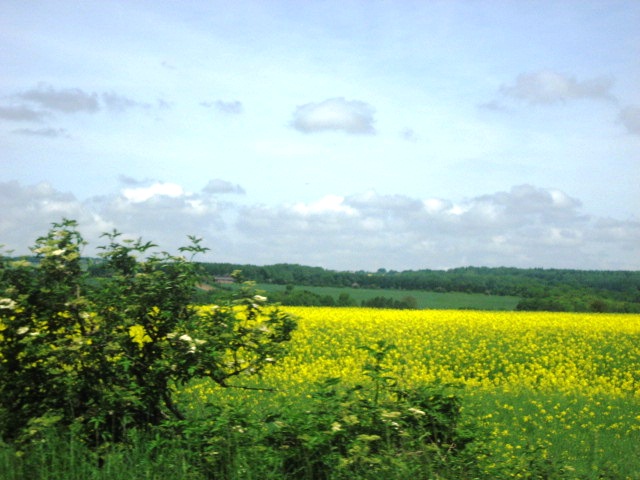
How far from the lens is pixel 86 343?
633 centimetres

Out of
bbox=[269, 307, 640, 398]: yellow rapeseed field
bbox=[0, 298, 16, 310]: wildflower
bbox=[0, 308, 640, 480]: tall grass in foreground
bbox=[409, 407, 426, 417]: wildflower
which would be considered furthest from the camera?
bbox=[269, 307, 640, 398]: yellow rapeseed field

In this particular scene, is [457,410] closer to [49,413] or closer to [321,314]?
[49,413]

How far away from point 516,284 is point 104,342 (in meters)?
55.7

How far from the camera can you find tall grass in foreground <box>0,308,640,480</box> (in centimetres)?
558

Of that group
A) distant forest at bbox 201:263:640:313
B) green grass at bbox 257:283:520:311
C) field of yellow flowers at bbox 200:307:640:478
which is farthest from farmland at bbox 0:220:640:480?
green grass at bbox 257:283:520:311

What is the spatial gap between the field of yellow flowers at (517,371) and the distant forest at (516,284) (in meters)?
12.7

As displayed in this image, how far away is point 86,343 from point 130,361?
557 mm

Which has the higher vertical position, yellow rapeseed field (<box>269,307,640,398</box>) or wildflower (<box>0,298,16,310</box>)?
wildflower (<box>0,298,16,310</box>)

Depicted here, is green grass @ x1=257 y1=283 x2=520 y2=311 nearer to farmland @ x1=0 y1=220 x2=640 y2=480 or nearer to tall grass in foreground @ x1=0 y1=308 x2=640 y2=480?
tall grass in foreground @ x1=0 y1=308 x2=640 y2=480

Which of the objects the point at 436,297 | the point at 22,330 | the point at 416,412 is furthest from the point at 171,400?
the point at 436,297

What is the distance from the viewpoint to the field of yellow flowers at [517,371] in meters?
9.33

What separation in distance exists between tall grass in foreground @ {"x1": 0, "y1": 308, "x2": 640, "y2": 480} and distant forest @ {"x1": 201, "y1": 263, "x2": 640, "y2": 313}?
1521 centimetres

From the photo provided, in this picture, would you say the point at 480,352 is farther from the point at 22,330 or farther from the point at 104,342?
the point at 22,330

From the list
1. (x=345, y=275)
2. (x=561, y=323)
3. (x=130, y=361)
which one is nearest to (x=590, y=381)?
(x=561, y=323)
